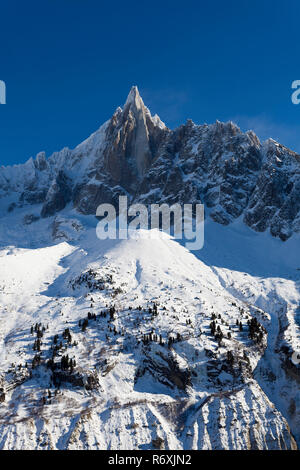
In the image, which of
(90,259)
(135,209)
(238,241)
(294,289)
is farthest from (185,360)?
(135,209)

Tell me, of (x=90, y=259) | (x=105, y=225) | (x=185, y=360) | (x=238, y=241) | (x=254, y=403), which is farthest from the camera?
(x=105, y=225)

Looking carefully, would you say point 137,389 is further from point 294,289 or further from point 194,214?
point 194,214

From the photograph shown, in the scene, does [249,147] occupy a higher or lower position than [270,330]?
higher

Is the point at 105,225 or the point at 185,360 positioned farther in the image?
the point at 105,225

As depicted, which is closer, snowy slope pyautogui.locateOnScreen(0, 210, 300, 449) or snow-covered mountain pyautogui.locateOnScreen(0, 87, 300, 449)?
snowy slope pyautogui.locateOnScreen(0, 210, 300, 449)

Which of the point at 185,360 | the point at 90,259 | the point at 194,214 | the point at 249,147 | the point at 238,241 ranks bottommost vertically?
the point at 185,360

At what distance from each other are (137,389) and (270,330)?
35099 mm

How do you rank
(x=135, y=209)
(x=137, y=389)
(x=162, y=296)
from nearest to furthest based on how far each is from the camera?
(x=137, y=389), (x=162, y=296), (x=135, y=209)

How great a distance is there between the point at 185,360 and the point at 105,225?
320ft

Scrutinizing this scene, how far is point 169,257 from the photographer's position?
116 m

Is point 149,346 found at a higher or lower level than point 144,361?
higher

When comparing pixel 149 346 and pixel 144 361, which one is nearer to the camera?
pixel 144 361

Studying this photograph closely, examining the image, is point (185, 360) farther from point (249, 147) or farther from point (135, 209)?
point (249, 147)

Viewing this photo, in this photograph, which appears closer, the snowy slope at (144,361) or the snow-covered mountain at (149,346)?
the snowy slope at (144,361)
